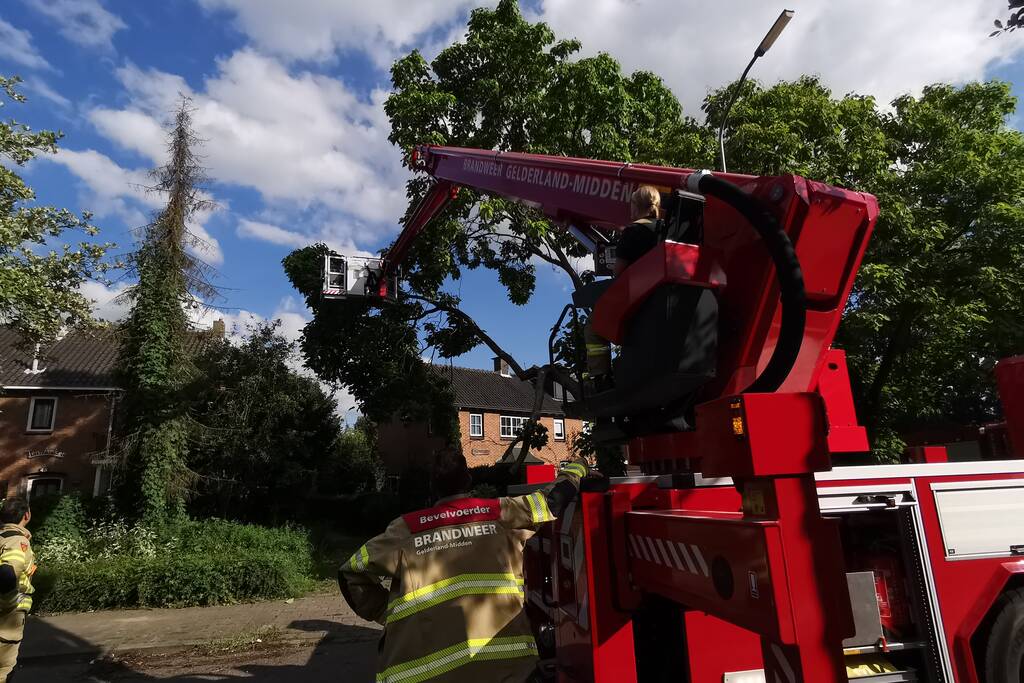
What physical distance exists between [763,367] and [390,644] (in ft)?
7.30

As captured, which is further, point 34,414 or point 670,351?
point 34,414

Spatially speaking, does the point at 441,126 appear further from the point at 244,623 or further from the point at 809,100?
the point at 244,623

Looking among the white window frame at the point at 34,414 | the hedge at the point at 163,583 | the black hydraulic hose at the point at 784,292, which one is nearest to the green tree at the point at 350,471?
the hedge at the point at 163,583

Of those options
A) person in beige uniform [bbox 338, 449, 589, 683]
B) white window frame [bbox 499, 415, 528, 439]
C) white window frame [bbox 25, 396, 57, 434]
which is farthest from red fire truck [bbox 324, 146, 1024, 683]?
white window frame [bbox 499, 415, 528, 439]

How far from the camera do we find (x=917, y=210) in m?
11.3

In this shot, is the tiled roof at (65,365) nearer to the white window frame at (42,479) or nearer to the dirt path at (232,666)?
the white window frame at (42,479)

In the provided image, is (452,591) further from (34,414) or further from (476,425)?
(476,425)

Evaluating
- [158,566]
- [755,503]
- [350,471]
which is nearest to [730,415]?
[755,503]

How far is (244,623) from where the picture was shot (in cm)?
858

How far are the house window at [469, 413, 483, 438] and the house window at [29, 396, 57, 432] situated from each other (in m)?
18.7

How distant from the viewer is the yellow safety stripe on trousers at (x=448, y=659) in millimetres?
2766

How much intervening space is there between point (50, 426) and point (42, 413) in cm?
61

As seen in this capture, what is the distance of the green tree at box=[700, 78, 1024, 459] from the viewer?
10.7m

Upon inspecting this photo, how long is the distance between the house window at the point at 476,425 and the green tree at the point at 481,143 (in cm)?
1742
